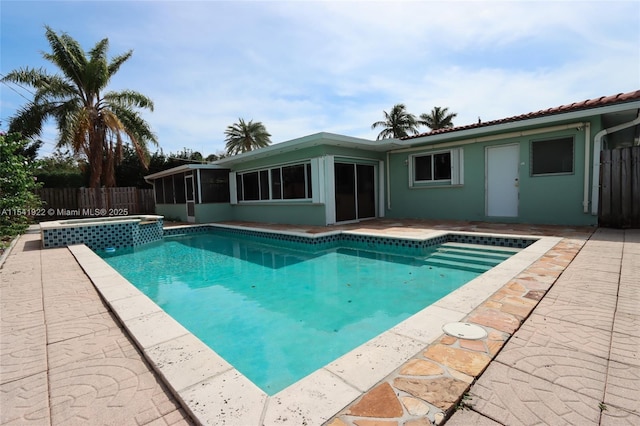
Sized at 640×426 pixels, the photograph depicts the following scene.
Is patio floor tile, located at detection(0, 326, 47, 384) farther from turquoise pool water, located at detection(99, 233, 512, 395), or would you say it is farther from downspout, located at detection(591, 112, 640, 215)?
downspout, located at detection(591, 112, 640, 215)

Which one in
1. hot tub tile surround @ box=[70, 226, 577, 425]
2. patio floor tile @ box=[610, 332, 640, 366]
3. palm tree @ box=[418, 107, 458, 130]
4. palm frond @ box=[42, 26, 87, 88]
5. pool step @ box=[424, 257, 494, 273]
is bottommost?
pool step @ box=[424, 257, 494, 273]

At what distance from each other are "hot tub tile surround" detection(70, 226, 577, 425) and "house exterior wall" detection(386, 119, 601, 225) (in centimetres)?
623

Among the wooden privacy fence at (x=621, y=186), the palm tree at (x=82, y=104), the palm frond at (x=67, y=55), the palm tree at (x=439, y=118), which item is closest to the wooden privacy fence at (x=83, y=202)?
the palm tree at (x=82, y=104)

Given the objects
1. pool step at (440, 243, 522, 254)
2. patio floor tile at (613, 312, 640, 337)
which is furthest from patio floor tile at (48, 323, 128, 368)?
pool step at (440, 243, 522, 254)

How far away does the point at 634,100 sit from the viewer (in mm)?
5898

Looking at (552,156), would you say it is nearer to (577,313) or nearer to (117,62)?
(577,313)

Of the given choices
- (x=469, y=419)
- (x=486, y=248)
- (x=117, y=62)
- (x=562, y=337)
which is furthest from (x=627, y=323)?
(x=117, y=62)

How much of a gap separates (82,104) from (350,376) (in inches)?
Answer: 655

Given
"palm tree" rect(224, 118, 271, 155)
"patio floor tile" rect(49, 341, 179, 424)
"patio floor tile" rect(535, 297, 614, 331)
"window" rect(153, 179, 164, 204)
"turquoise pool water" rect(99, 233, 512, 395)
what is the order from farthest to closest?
"palm tree" rect(224, 118, 271, 155) < "window" rect(153, 179, 164, 204) < "turquoise pool water" rect(99, 233, 512, 395) < "patio floor tile" rect(535, 297, 614, 331) < "patio floor tile" rect(49, 341, 179, 424)

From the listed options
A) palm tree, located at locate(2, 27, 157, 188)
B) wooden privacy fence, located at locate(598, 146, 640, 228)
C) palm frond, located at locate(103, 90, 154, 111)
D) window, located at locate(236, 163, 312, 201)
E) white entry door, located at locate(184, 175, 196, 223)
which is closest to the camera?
wooden privacy fence, located at locate(598, 146, 640, 228)

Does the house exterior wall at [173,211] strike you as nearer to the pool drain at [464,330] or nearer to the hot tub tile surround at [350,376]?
the hot tub tile surround at [350,376]

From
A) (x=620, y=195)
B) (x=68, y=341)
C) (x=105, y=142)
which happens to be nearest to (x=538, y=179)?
(x=620, y=195)

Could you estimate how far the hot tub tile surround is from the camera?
148 centimetres

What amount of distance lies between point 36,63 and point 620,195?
20.4 m
